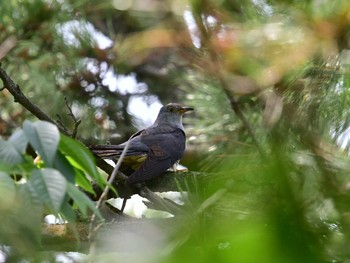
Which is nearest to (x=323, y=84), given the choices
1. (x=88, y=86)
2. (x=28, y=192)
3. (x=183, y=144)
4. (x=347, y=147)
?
(x=347, y=147)

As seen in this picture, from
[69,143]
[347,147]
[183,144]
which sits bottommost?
[69,143]

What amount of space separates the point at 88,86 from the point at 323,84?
3896 mm

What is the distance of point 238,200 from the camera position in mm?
621

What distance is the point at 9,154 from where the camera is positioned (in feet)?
4.18

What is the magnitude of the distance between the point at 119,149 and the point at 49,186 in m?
2.23

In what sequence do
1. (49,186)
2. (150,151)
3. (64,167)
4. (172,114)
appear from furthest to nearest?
(172,114)
(150,151)
(64,167)
(49,186)

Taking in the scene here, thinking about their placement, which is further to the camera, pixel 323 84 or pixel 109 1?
pixel 109 1

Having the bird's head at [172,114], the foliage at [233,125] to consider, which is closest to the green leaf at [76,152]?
the foliage at [233,125]

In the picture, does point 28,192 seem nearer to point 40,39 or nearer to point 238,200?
point 238,200

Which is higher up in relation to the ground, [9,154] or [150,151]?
[150,151]

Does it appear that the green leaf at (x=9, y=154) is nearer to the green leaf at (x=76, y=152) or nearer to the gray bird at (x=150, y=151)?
the green leaf at (x=76, y=152)

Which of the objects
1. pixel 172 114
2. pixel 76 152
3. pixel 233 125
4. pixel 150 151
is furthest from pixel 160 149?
pixel 76 152

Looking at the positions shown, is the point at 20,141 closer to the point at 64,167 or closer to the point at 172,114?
the point at 64,167

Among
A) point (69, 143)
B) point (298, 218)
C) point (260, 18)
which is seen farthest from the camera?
point (260, 18)
